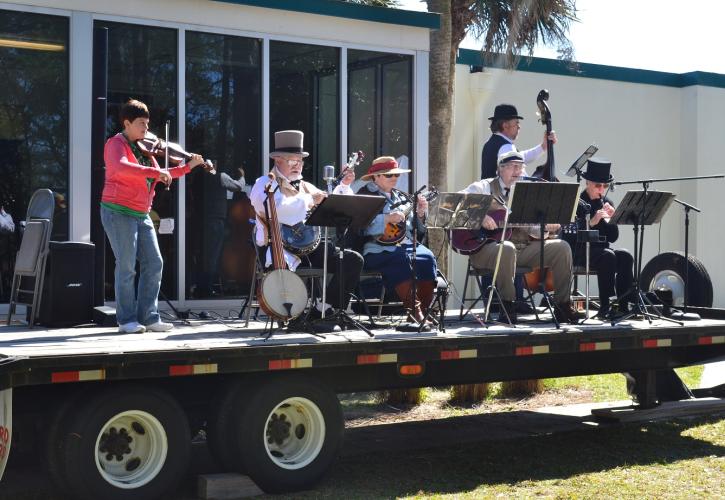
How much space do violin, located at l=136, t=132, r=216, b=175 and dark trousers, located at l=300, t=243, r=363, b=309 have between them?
1.12 m

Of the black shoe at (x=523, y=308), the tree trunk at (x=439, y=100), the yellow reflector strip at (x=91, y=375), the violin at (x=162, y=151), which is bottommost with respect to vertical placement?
the yellow reflector strip at (x=91, y=375)

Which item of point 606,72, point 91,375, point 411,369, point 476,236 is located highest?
point 606,72

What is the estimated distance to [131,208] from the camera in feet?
23.6

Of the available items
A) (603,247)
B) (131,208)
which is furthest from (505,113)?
(131,208)

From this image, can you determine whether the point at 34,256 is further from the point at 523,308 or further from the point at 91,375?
the point at 523,308

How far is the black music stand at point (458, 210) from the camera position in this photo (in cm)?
787

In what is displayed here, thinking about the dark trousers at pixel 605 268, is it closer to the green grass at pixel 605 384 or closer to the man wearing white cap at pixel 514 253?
the man wearing white cap at pixel 514 253

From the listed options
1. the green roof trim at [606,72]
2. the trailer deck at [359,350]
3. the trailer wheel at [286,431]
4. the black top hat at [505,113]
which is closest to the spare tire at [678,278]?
the trailer deck at [359,350]

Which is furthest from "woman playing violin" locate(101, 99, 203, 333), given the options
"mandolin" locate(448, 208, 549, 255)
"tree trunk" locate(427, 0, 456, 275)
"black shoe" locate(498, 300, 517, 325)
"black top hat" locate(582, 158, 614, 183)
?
"tree trunk" locate(427, 0, 456, 275)

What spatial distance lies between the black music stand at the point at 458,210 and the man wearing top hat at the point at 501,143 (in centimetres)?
119

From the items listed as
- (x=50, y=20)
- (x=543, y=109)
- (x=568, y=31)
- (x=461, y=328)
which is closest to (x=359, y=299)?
(x=461, y=328)

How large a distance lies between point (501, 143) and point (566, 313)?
5.69 ft

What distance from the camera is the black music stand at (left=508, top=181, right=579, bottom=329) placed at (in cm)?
772

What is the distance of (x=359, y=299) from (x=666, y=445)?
2.76 m
